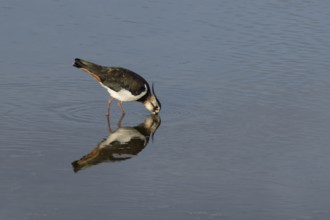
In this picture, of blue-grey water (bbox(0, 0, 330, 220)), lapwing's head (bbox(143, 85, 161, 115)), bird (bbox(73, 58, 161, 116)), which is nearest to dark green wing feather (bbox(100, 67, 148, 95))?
bird (bbox(73, 58, 161, 116))

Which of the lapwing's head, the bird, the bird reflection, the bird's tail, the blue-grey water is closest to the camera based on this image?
the blue-grey water

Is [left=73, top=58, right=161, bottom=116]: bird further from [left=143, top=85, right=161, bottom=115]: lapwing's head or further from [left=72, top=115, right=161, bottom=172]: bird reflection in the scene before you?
[left=72, top=115, right=161, bottom=172]: bird reflection

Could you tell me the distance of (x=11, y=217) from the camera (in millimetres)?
13703

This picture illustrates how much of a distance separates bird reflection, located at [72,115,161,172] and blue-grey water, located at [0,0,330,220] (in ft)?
0.38

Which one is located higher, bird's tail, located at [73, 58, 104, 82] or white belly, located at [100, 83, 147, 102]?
bird's tail, located at [73, 58, 104, 82]

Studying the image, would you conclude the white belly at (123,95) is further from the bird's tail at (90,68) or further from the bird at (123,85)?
the bird's tail at (90,68)

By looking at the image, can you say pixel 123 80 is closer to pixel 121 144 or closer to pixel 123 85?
pixel 123 85

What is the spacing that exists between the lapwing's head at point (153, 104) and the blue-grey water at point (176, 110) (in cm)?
21

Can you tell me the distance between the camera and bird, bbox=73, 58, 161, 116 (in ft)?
64.2

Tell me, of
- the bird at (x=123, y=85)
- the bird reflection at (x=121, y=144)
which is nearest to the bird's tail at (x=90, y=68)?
the bird at (x=123, y=85)

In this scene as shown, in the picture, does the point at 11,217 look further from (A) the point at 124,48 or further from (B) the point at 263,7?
(B) the point at 263,7

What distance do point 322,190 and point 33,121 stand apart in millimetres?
6288

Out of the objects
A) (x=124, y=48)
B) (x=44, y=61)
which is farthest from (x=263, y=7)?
(x=44, y=61)

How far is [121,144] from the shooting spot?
696 inches
